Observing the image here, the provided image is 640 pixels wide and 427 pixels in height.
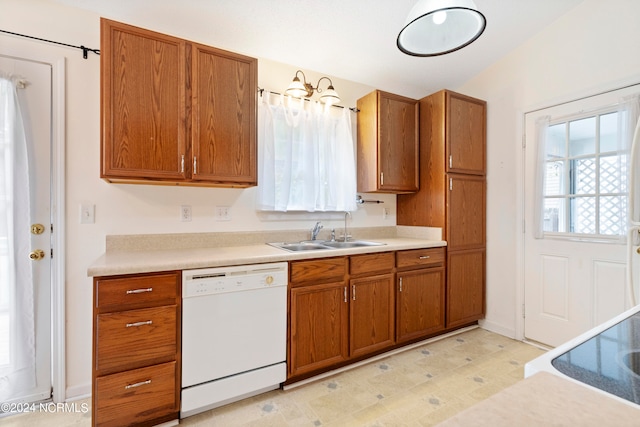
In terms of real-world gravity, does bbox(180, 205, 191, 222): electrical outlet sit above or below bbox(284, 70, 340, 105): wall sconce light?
below

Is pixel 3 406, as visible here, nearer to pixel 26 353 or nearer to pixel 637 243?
pixel 26 353

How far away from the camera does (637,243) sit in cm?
215

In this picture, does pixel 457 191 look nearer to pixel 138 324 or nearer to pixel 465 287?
pixel 465 287

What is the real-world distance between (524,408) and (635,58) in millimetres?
2941

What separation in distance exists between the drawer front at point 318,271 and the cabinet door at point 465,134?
55.8 inches

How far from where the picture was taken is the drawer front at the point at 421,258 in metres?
2.52

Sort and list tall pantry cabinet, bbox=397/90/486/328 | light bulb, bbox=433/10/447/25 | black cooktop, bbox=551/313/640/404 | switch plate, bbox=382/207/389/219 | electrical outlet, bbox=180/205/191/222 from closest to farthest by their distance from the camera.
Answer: black cooktop, bbox=551/313/640/404 → light bulb, bbox=433/10/447/25 → electrical outlet, bbox=180/205/191/222 → tall pantry cabinet, bbox=397/90/486/328 → switch plate, bbox=382/207/389/219

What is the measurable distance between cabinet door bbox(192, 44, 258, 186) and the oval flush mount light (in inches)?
42.5

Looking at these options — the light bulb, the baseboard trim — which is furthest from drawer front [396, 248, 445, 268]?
the baseboard trim

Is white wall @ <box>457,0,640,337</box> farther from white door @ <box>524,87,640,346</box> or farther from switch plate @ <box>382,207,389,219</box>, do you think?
switch plate @ <box>382,207,389,219</box>

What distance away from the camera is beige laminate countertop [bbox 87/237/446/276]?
1.55m

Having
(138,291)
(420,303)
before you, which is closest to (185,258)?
(138,291)

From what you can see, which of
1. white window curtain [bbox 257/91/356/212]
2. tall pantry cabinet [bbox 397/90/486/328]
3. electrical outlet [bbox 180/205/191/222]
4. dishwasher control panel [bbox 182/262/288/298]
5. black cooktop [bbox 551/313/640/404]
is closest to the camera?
black cooktop [bbox 551/313/640/404]

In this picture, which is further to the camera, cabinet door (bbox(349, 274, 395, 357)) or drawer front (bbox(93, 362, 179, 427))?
cabinet door (bbox(349, 274, 395, 357))
